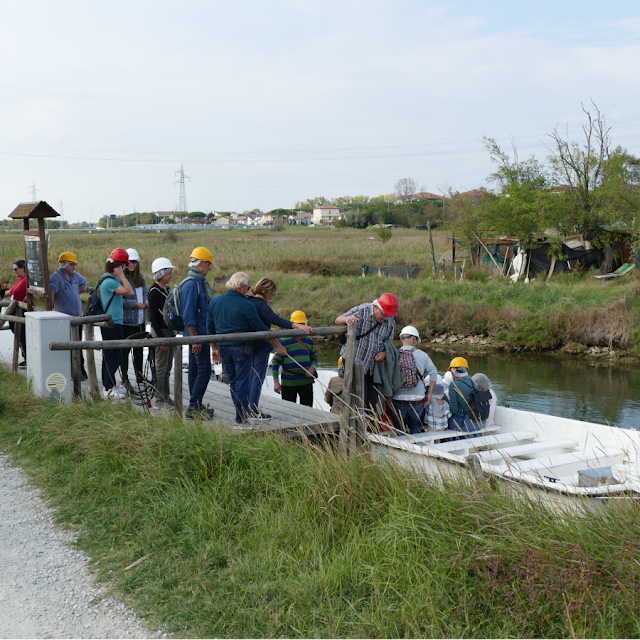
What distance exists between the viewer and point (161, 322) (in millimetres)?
6840

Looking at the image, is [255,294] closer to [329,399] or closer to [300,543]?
[329,399]

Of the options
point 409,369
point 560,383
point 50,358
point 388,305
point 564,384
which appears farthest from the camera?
point 560,383

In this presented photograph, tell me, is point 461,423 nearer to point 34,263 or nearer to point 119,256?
point 119,256

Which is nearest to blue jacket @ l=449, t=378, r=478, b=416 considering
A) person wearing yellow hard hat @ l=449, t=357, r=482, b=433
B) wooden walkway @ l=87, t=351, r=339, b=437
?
person wearing yellow hard hat @ l=449, t=357, r=482, b=433

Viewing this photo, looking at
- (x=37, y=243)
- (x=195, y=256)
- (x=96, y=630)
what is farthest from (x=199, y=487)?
(x=37, y=243)

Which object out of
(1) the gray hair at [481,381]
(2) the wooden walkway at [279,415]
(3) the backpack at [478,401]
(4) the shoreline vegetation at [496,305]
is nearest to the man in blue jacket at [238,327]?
(2) the wooden walkway at [279,415]

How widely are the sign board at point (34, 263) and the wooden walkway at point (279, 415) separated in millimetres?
1393

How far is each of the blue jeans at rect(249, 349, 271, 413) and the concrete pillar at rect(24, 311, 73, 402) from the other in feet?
6.83

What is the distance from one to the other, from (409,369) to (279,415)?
150cm

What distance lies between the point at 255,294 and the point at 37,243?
3.23 metres

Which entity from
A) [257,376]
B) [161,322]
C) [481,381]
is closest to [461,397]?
[481,381]

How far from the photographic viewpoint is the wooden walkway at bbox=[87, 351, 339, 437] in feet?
19.8

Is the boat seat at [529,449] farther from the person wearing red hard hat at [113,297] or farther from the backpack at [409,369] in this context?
the person wearing red hard hat at [113,297]

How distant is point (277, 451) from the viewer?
4.96 meters
